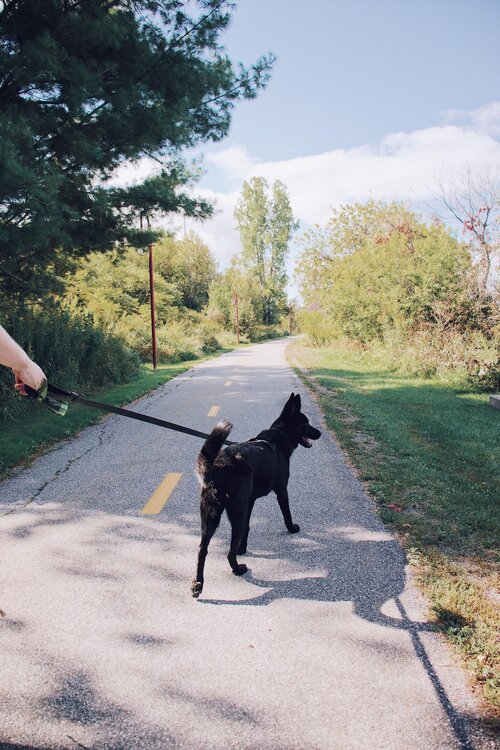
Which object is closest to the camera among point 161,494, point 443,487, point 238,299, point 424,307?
point 161,494

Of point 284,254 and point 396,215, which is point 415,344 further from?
point 284,254

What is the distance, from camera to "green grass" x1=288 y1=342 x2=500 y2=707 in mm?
3021

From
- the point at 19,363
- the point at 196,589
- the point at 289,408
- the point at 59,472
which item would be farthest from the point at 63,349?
the point at 19,363

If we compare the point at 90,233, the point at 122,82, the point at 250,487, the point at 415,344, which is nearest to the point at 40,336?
the point at 90,233

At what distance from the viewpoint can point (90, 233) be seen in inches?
434

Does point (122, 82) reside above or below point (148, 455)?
above

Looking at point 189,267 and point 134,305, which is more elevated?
point 189,267

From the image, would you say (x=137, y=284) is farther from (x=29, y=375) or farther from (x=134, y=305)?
(x=29, y=375)

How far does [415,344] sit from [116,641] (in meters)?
17.4

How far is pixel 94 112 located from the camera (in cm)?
984

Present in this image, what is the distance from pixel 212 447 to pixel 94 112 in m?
9.25

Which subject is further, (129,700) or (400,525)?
(400,525)

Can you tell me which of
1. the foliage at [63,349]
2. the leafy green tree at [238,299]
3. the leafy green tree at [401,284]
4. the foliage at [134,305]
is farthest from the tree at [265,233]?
the foliage at [63,349]

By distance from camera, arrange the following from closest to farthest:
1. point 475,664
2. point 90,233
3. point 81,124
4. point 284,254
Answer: point 475,664
point 81,124
point 90,233
point 284,254
